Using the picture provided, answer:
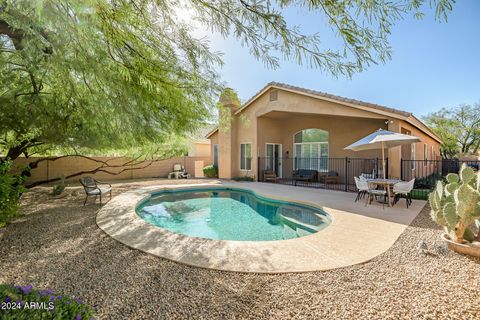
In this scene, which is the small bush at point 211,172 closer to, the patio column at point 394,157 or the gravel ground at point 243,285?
the patio column at point 394,157

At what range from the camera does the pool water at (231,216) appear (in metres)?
6.81

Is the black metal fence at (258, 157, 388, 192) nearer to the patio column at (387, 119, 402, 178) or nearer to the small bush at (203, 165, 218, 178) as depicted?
the patio column at (387, 119, 402, 178)

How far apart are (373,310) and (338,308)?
15.9 inches

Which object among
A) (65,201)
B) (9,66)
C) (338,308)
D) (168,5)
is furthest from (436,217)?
(65,201)

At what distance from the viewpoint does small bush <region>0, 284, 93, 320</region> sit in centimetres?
155

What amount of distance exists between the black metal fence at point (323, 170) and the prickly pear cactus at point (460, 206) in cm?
711

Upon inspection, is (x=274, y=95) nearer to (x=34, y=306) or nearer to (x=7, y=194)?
(x=7, y=194)

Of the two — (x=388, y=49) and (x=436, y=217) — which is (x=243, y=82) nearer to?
(x=388, y=49)

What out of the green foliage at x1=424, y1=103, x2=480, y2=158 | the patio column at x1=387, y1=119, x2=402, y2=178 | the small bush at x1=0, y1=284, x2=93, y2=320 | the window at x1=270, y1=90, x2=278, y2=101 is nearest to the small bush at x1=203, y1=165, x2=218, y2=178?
the window at x1=270, y1=90, x2=278, y2=101

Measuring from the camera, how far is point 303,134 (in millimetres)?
16453

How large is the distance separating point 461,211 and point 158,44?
241 inches

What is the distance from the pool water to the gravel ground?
2709 mm

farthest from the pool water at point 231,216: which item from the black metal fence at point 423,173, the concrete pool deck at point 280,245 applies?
the black metal fence at point 423,173

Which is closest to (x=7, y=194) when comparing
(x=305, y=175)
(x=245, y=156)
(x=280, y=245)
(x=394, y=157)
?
(x=280, y=245)
